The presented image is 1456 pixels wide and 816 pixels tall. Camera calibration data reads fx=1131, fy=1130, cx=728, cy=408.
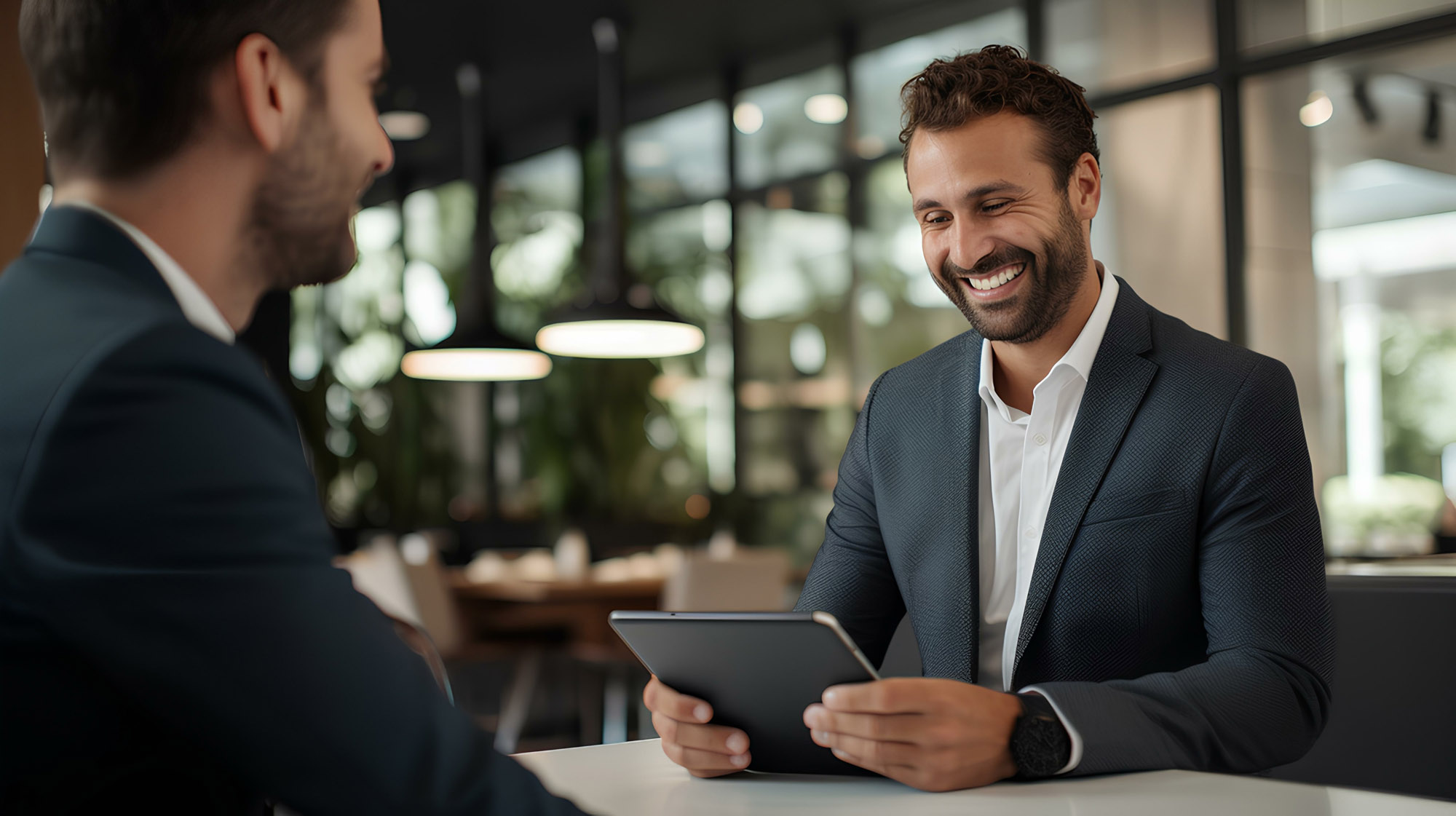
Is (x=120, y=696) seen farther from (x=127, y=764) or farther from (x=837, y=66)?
(x=837, y=66)

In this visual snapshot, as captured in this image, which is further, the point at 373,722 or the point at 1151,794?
the point at 1151,794

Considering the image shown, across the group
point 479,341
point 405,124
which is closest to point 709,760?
point 479,341

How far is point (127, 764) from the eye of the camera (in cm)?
61

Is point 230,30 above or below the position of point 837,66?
below

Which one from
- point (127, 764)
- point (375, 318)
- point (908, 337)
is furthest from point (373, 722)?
point (375, 318)

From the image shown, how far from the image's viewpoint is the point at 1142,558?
150 cm

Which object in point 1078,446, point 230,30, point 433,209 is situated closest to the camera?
point 230,30

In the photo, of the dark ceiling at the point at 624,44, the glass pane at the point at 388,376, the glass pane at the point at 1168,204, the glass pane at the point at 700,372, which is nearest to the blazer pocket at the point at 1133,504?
the glass pane at the point at 1168,204

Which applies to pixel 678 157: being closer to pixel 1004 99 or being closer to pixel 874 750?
pixel 1004 99

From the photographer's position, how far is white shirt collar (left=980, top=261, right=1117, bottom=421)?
1667 mm

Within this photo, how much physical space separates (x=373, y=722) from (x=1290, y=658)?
3.75 ft

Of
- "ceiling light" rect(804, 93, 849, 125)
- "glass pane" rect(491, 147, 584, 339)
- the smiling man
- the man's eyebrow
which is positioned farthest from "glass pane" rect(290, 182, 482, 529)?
the man's eyebrow

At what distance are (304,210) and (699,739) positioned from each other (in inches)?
26.1

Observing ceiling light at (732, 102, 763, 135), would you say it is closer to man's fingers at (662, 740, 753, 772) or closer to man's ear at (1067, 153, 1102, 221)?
man's ear at (1067, 153, 1102, 221)
